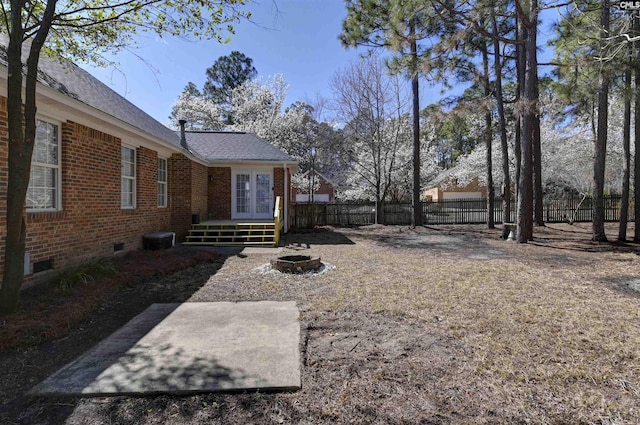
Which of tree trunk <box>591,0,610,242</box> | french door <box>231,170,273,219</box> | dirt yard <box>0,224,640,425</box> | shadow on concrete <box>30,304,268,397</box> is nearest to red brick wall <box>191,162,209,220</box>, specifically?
french door <box>231,170,273,219</box>

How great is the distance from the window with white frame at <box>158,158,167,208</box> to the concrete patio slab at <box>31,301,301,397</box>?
248 inches

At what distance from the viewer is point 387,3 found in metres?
10.3

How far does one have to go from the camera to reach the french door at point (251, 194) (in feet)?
43.6

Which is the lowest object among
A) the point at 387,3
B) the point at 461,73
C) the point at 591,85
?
the point at 591,85

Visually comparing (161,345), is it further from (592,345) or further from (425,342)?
(592,345)

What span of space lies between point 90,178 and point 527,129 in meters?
11.2

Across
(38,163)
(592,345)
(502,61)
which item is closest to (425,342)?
(592,345)

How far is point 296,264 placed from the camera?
645 centimetres

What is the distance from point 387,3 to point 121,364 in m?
11.5

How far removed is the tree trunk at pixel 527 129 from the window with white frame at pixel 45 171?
35.8 feet

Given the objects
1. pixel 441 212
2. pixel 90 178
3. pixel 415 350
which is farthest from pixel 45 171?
pixel 441 212

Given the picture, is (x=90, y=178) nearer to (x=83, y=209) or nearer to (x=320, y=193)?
(x=83, y=209)

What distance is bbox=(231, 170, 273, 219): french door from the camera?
13.3 meters

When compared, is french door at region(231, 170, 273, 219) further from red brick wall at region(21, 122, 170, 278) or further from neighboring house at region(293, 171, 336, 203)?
neighboring house at region(293, 171, 336, 203)
